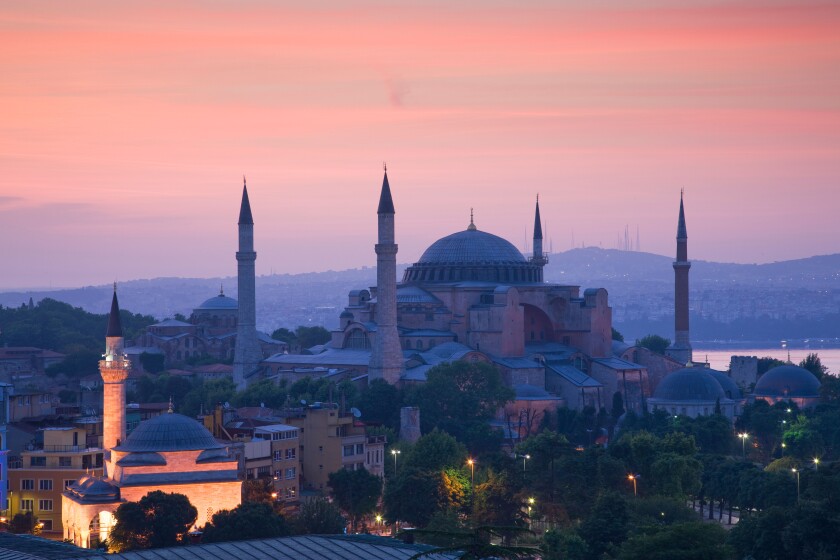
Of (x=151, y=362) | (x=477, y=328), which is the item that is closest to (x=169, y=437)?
(x=477, y=328)

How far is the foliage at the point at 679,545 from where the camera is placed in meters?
36.3

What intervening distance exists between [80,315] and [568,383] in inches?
2374

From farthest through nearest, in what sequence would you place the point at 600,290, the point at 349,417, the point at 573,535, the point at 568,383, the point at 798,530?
the point at 600,290 → the point at 568,383 → the point at 349,417 → the point at 573,535 → the point at 798,530

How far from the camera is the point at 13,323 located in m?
117

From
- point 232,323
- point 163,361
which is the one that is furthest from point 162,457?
point 232,323

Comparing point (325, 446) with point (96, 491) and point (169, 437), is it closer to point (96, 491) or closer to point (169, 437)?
point (169, 437)

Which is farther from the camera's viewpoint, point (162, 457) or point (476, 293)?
point (476, 293)

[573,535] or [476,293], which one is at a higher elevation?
[476,293]

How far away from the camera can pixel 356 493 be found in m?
50.5

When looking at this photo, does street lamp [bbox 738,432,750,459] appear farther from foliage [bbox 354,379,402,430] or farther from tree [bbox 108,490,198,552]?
tree [bbox 108,490,198,552]

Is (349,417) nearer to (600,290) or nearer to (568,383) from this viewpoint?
(568,383)

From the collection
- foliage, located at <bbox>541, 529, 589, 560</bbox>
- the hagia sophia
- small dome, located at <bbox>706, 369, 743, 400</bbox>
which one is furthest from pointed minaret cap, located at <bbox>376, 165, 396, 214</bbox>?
foliage, located at <bbox>541, 529, 589, 560</bbox>

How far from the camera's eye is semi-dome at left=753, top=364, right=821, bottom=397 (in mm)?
78938

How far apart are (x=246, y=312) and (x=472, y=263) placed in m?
11.6
